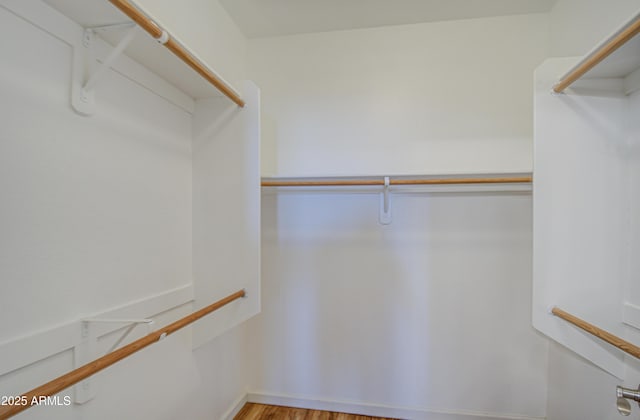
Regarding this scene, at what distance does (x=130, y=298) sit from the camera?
107 cm

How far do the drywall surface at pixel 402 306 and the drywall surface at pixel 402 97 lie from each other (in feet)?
0.75

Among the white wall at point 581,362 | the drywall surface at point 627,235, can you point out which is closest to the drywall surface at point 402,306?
the white wall at point 581,362

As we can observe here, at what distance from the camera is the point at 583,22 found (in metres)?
1.40

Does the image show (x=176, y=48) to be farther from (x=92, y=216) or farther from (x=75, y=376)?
(x=75, y=376)

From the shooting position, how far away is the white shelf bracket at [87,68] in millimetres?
856

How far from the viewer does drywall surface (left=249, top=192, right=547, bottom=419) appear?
1708mm

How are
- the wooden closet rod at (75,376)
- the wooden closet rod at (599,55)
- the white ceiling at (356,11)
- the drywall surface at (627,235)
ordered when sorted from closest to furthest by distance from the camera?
the wooden closet rod at (75,376) < the wooden closet rod at (599,55) < the drywall surface at (627,235) < the white ceiling at (356,11)

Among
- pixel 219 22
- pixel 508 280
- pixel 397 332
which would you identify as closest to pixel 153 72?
pixel 219 22

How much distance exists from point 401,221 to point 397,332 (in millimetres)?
705

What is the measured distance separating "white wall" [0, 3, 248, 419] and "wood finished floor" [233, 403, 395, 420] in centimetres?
50

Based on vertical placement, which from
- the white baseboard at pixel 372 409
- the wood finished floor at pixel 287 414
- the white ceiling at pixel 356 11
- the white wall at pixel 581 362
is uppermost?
the white ceiling at pixel 356 11

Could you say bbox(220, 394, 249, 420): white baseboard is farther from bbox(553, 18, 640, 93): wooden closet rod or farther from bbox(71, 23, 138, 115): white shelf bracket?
bbox(553, 18, 640, 93): wooden closet rod

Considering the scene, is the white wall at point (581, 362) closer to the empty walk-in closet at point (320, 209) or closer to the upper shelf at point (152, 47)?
the empty walk-in closet at point (320, 209)

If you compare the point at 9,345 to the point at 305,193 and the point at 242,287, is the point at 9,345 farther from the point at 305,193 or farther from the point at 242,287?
the point at 305,193
